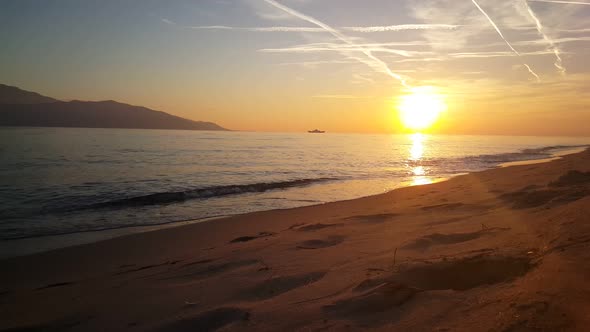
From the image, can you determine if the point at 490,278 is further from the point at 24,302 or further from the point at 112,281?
the point at 24,302

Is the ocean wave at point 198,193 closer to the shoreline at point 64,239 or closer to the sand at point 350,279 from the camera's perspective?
the shoreline at point 64,239

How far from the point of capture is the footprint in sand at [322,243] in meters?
6.27

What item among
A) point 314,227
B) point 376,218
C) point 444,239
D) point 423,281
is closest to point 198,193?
point 314,227

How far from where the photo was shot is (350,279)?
3.96 meters

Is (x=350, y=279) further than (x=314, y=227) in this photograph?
No

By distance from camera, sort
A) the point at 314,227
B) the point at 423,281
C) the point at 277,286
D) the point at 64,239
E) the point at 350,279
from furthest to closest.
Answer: the point at 64,239 < the point at 314,227 < the point at 277,286 < the point at 350,279 < the point at 423,281

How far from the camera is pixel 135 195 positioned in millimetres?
16781

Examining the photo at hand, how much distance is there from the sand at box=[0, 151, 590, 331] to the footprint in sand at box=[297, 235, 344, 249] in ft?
0.07

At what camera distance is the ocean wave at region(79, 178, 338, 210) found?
15.2m

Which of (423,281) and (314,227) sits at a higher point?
(423,281)

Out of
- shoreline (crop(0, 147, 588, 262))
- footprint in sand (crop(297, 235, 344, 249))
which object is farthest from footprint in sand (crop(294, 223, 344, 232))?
shoreline (crop(0, 147, 588, 262))

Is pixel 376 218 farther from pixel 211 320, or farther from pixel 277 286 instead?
pixel 211 320

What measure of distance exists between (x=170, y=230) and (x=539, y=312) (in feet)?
32.4

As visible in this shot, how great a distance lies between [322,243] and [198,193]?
12530 millimetres
